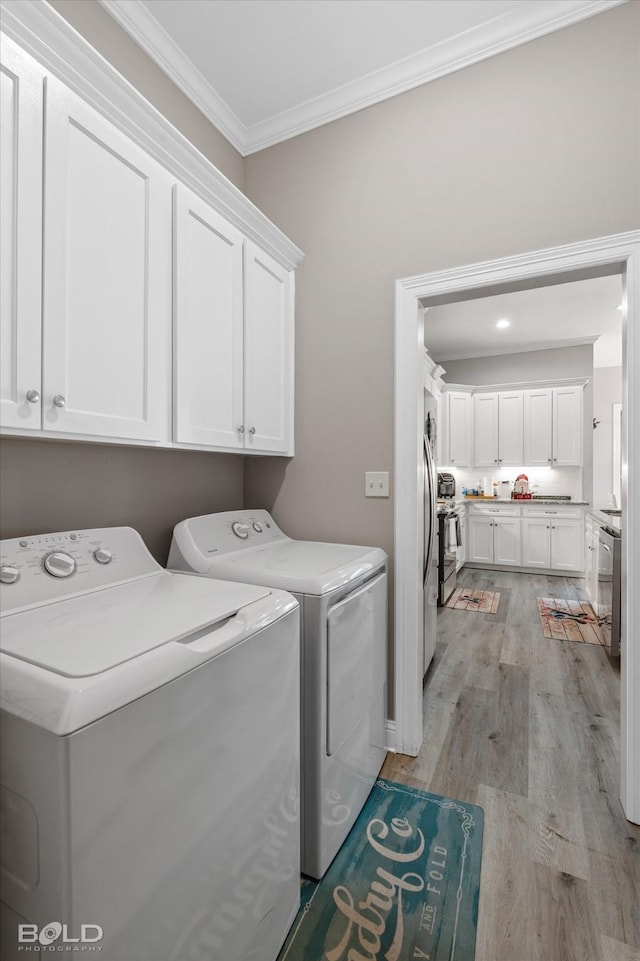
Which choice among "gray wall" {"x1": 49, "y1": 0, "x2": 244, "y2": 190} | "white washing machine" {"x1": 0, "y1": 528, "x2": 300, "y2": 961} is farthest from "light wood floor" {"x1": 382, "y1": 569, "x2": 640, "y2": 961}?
"gray wall" {"x1": 49, "y1": 0, "x2": 244, "y2": 190}

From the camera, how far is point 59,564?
49.4 inches

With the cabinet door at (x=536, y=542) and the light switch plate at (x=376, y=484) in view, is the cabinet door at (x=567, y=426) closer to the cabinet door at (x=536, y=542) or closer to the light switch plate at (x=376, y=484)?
the cabinet door at (x=536, y=542)

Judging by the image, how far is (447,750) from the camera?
6.72ft

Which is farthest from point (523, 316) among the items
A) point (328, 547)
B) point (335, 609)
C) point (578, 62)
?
point (335, 609)

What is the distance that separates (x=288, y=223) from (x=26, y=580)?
2067mm

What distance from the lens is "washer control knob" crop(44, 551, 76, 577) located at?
4.04ft

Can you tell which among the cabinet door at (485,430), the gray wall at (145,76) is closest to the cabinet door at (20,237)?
the gray wall at (145,76)

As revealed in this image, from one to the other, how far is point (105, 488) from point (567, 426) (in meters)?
5.72

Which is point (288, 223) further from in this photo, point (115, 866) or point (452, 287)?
point (115, 866)

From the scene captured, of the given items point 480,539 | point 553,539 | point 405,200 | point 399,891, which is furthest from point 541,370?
point 399,891

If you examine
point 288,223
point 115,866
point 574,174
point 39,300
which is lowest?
point 115,866

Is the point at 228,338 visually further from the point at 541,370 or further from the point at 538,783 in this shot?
the point at 541,370

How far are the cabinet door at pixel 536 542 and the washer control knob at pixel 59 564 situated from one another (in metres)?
5.51

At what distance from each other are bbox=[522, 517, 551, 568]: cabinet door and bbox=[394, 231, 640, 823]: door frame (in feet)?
13.8
